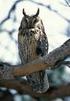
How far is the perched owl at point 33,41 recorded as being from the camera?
231cm

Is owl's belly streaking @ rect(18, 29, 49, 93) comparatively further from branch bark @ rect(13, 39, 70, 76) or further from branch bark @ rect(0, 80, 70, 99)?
branch bark @ rect(13, 39, 70, 76)

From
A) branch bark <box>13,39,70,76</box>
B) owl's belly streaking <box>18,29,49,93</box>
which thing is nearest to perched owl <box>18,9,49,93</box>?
owl's belly streaking <box>18,29,49,93</box>

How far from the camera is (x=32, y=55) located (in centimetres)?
235

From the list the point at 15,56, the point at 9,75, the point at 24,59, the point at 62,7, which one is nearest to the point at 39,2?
the point at 62,7

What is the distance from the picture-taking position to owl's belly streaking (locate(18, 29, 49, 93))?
2330 mm

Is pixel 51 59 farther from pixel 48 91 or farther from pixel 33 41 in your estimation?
pixel 48 91

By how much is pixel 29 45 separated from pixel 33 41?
41mm

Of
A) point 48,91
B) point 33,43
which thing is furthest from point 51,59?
point 48,91

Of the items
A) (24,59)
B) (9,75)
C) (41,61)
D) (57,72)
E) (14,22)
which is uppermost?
(41,61)

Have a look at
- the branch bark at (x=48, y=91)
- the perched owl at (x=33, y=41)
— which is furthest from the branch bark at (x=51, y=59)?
the branch bark at (x=48, y=91)

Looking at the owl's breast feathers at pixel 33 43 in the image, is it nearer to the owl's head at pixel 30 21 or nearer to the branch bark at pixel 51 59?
the owl's head at pixel 30 21

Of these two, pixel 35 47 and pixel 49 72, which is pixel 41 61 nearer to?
pixel 35 47

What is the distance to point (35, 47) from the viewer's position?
2346mm

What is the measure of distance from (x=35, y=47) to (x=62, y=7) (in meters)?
1.16
